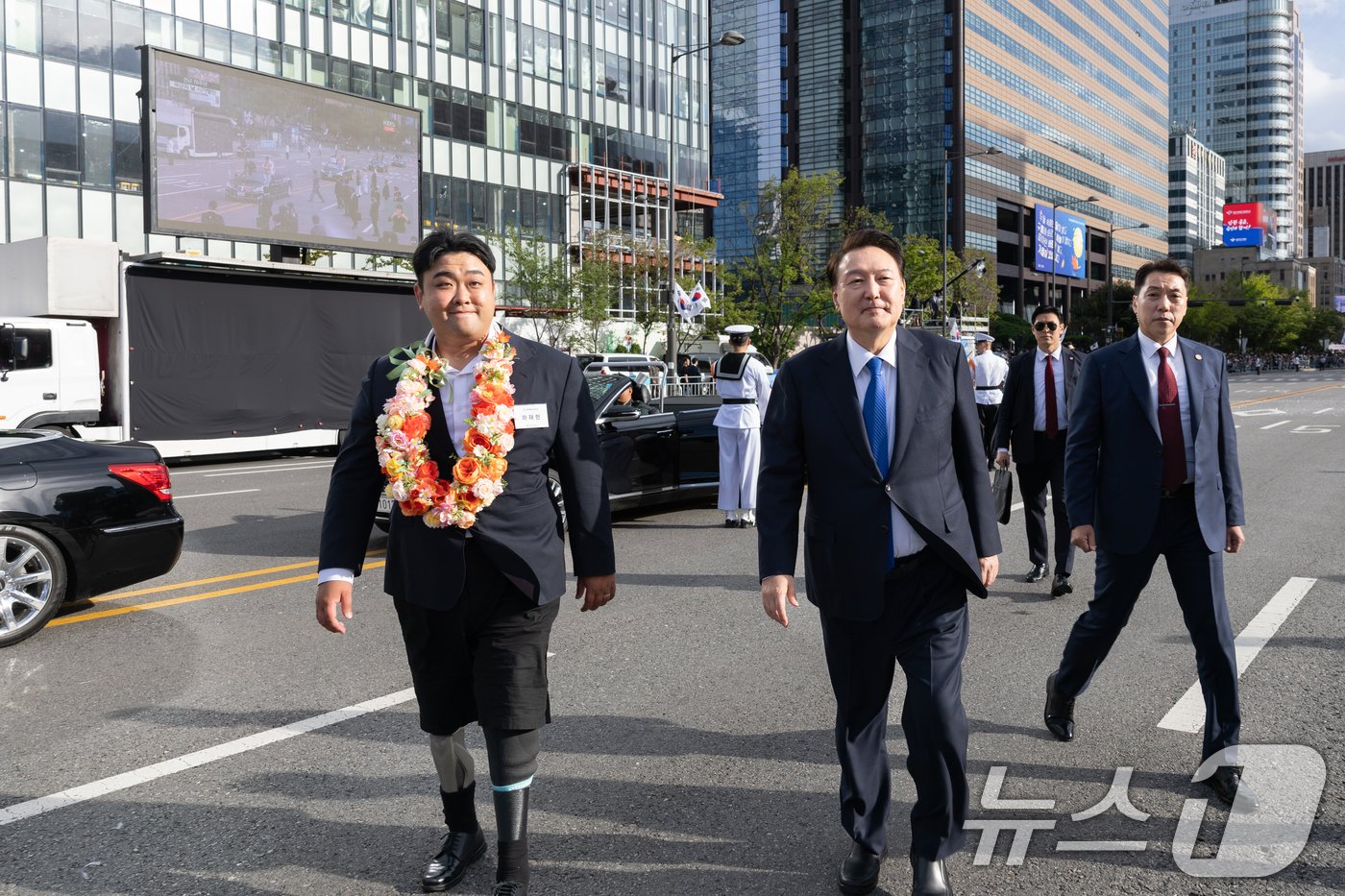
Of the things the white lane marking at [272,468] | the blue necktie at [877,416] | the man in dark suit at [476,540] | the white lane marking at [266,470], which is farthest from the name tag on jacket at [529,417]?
the white lane marking at [272,468]

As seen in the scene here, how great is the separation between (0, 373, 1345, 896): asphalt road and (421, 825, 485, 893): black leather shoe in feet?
0.17

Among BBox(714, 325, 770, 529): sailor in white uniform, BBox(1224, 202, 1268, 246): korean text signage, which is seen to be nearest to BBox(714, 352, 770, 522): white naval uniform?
BBox(714, 325, 770, 529): sailor in white uniform

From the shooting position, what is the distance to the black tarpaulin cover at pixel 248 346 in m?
16.6

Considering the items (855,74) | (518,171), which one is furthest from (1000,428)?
(855,74)

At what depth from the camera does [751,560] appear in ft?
27.3

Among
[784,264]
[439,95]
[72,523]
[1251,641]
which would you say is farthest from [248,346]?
[439,95]

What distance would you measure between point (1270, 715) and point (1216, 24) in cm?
21493

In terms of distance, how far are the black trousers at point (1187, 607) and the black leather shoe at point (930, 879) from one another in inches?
58.2

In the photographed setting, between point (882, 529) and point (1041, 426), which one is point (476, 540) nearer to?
point (882, 529)

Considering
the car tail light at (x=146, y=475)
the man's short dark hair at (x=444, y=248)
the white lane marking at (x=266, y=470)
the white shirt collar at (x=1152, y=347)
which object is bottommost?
the white lane marking at (x=266, y=470)

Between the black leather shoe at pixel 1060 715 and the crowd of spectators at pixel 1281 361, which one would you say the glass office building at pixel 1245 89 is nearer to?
the crowd of spectators at pixel 1281 361

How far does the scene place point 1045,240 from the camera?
7525 centimetres

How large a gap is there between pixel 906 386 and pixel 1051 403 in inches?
174

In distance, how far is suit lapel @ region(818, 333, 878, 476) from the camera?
302cm
